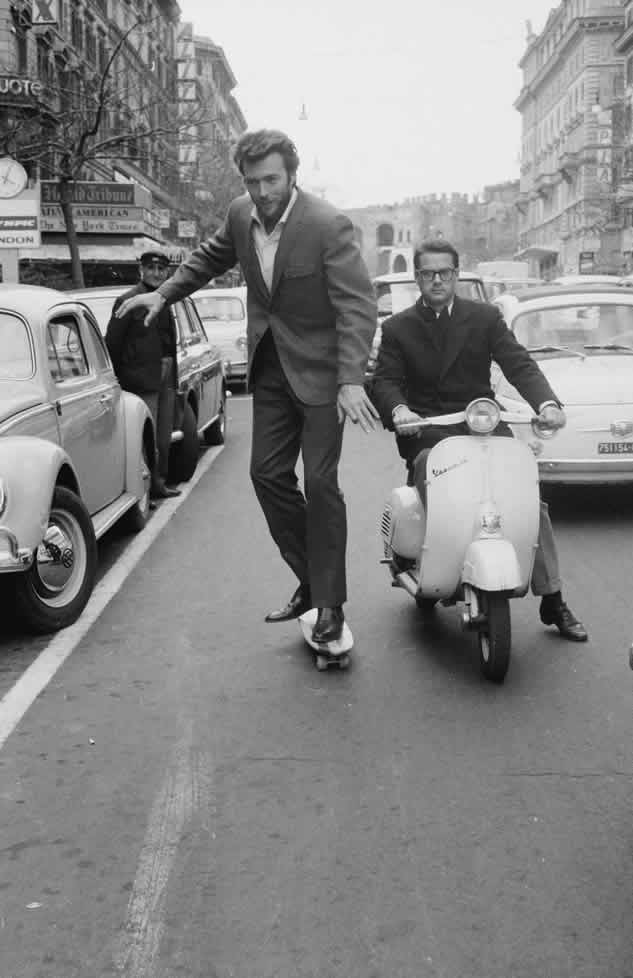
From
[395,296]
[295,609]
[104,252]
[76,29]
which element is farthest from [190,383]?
[76,29]

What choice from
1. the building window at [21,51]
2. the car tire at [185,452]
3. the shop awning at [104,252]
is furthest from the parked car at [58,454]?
the building window at [21,51]

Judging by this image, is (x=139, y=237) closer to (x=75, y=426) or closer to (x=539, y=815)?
(x=75, y=426)

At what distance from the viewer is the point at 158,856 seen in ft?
11.8

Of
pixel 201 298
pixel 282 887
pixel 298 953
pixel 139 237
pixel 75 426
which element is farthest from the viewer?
pixel 139 237

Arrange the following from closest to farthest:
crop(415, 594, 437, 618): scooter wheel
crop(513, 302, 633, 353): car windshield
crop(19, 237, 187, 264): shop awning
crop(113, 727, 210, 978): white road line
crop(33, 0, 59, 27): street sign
A: 1. crop(113, 727, 210, 978): white road line
2. crop(415, 594, 437, 618): scooter wheel
3. crop(513, 302, 633, 353): car windshield
4. crop(19, 237, 187, 264): shop awning
5. crop(33, 0, 59, 27): street sign

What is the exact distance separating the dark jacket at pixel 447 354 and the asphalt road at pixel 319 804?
1103 mm

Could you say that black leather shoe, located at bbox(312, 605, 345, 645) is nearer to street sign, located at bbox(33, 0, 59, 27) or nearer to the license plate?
the license plate

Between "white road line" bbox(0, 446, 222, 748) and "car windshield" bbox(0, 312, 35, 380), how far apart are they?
1220 millimetres

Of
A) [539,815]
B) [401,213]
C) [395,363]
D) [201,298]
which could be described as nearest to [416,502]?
[395,363]

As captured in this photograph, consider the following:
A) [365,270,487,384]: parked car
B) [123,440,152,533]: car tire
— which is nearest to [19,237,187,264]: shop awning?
[365,270,487,384]: parked car

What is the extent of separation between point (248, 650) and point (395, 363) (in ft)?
4.57

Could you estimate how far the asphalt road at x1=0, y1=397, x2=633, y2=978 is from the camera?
311 cm

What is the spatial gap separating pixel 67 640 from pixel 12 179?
11.5 meters

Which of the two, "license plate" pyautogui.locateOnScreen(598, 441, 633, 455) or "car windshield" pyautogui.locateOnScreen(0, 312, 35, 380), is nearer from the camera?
"car windshield" pyautogui.locateOnScreen(0, 312, 35, 380)
